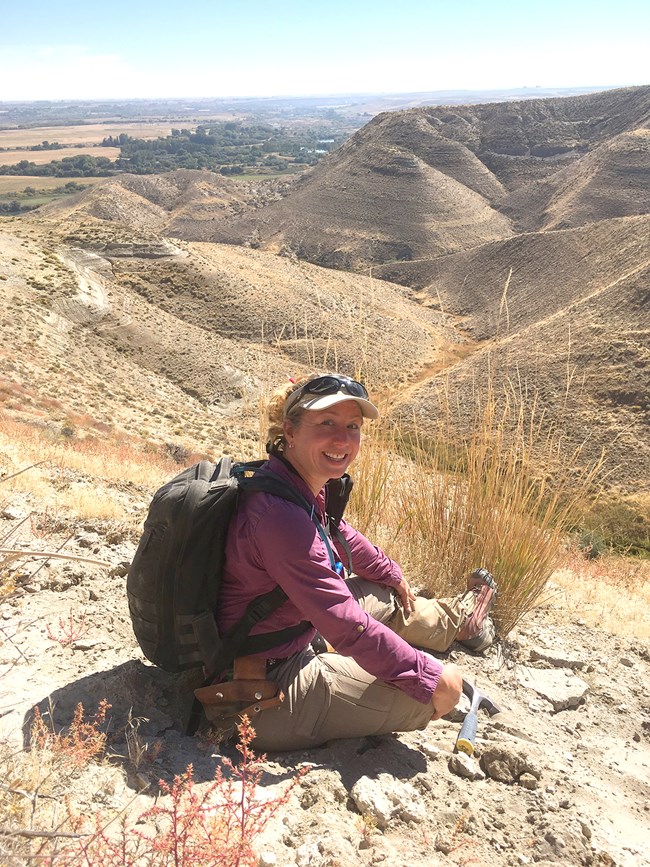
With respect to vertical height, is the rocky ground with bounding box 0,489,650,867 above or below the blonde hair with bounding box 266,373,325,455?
below

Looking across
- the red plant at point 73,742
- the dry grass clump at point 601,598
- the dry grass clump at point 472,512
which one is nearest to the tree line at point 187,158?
the dry grass clump at point 601,598

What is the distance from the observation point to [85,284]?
25.2 meters

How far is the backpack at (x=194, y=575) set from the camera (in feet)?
7.35

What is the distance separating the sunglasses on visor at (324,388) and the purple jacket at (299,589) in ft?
0.79

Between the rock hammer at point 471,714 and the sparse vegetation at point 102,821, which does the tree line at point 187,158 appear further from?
the sparse vegetation at point 102,821

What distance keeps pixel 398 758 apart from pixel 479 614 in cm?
101

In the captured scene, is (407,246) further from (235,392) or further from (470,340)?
(235,392)

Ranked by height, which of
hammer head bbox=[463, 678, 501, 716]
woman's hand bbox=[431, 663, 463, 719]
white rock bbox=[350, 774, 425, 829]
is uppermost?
woman's hand bbox=[431, 663, 463, 719]

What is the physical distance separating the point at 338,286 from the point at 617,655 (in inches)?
1259

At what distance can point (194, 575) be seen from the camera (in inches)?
89.6

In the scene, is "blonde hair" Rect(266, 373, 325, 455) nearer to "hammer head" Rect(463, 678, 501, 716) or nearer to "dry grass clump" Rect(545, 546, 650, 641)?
"hammer head" Rect(463, 678, 501, 716)

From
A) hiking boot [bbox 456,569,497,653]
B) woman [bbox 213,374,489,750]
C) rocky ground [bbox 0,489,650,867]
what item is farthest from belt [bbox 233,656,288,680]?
hiking boot [bbox 456,569,497,653]

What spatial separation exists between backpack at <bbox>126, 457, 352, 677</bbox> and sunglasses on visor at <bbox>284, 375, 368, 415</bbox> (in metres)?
0.29

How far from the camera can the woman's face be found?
243 cm
